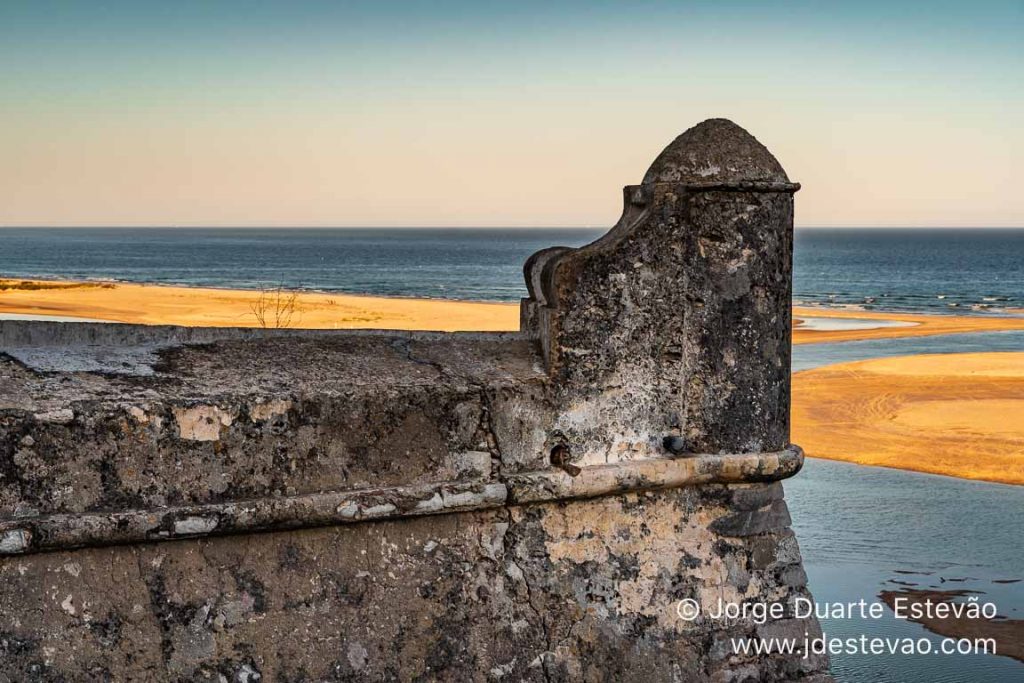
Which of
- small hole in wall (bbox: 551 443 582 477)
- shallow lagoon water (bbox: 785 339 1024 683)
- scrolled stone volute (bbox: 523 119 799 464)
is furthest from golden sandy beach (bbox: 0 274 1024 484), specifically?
small hole in wall (bbox: 551 443 582 477)

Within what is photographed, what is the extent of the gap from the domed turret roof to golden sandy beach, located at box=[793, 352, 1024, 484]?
1093cm

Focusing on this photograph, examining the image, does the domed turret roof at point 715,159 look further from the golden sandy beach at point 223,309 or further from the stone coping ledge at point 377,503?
the golden sandy beach at point 223,309

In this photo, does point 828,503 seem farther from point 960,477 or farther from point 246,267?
point 246,267

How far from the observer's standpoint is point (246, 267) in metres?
85.6

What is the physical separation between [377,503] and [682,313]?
126cm

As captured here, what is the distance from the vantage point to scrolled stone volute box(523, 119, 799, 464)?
3918mm

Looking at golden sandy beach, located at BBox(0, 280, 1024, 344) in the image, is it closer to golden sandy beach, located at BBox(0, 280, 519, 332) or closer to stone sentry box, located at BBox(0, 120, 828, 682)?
golden sandy beach, located at BBox(0, 280, 519, 332)

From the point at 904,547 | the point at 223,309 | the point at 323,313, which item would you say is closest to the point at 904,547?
the point at 904,547

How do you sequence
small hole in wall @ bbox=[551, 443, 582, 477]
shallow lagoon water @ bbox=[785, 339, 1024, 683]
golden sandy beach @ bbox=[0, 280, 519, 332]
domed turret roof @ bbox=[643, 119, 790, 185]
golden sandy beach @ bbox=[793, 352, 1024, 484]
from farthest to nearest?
golden sandy beach @ bbox=[0, 280, 519, 332], golden sandy beach @ bbox=[793, 352, 1024, 484], shallow lagoon water @ bbox=[785, 339, 1024, 683], domed turret roof @ bbox=[643, 119, 790, 185], small hole in wall @ bbox=[551, 443, 582, 477]

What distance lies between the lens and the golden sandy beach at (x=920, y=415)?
14.8 m

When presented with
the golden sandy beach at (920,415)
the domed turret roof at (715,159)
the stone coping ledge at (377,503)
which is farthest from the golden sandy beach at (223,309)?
the stone coping ledge at (377,503)

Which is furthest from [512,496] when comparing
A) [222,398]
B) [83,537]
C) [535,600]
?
[83,537]

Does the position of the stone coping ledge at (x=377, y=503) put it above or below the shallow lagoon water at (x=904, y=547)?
above

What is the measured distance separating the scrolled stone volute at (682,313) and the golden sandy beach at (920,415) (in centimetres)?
1081
